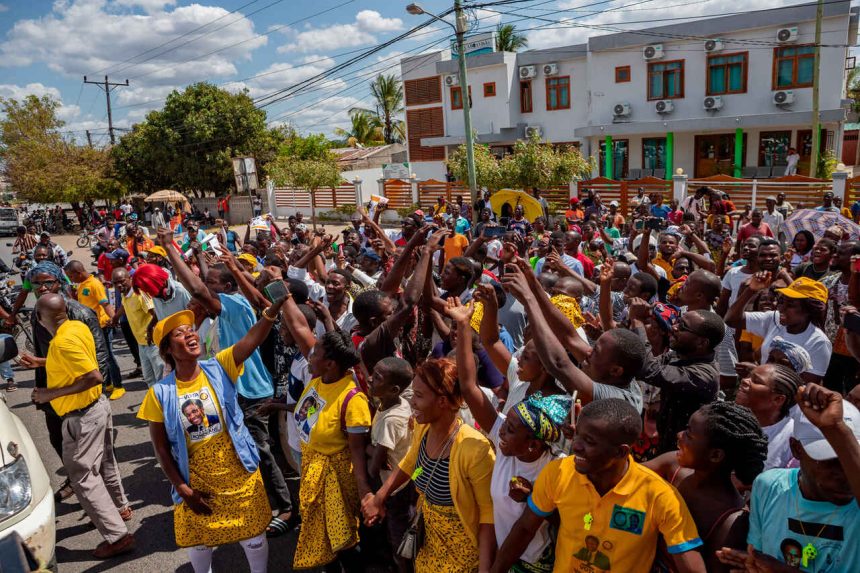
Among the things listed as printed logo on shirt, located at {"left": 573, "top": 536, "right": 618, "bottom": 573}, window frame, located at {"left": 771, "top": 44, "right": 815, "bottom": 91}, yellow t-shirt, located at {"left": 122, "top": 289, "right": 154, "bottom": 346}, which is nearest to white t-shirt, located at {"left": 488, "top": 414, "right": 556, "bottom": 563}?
printed logo on shirt, located at {"left": 573, "top": 536, "right": 618, "bottom": 573}

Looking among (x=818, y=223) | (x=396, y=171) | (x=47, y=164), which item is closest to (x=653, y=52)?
(x=396, y=171)

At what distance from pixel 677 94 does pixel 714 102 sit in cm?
165

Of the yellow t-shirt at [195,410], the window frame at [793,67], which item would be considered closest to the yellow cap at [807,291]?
the yellow t-shirt at [195,410]

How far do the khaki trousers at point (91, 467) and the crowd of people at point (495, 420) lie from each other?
0.05ft

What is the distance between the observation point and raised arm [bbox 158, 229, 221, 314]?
449 centimetres

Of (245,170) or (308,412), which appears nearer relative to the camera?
(308,412)

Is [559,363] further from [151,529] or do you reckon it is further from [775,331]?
[151,529]

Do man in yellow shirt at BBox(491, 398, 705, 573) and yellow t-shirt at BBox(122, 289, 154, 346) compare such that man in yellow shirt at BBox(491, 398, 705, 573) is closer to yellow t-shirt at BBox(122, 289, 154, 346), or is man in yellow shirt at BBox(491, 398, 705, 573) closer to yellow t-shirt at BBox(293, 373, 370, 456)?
yellow t-shirt at BBox(293, 373, 370, 456)

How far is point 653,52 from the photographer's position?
999 inches

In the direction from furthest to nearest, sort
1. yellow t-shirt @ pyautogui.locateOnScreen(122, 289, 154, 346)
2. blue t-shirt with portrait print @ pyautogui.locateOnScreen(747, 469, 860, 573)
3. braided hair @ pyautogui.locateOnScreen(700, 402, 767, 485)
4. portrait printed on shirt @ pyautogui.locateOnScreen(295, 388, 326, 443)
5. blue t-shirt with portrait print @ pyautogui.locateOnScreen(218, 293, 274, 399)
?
yellow t-shirt @ pyautogui.locateOnScreen(122, 289, 154, 346), blue t-shirt with portrait print @ pyautogui.locateOnScreen(218, 293, 274, 399), portrait printed on shirt @ pyautogui.locateOnScreen(295, 388, 326, 443), braided hair @ pyautogui.locateOnScreen(700, 402, 767, 485), blue t-shirt with portrait print @ pyautogui.locateOnScreen(747, 469, 860, 573)

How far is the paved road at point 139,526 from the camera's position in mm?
4164

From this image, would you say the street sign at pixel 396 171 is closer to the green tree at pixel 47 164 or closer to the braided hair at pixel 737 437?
Result: the green tree at pixel 47 164

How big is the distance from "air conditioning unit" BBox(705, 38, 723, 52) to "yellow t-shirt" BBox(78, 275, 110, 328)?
2440 centimetres

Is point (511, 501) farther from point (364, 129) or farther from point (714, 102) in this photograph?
point (364, 129)
